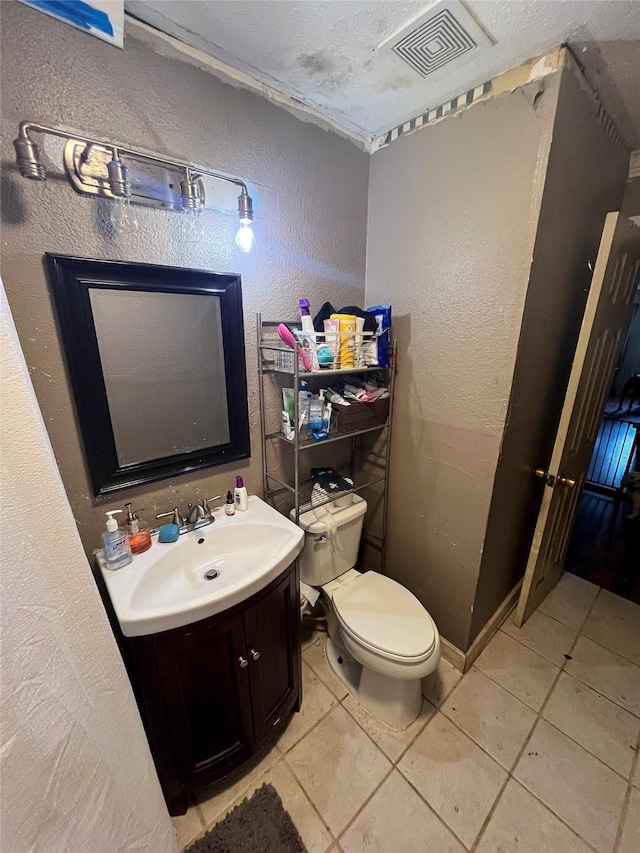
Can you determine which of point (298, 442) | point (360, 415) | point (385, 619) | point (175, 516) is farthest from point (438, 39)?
point (385, 619)

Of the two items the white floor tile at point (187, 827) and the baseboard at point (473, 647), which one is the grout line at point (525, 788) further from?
the white floor tile at point (187, 827)

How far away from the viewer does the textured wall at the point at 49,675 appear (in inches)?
22.1

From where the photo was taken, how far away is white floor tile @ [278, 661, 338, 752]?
1.31 m

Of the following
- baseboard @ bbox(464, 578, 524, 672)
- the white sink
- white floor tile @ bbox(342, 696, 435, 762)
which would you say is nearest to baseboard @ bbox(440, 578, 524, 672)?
baseboard @ bbox(464, 578, 524, 672)

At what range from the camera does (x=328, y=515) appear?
151 centimetres

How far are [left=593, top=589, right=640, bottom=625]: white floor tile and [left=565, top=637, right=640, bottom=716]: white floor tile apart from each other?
0.99ft

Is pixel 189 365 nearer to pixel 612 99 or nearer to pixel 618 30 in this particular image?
pixel 618 30

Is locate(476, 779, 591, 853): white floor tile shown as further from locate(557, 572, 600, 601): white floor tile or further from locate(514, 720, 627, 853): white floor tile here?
locate(557, 572, 600, 601): white floor tile

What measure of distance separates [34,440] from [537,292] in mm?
1476

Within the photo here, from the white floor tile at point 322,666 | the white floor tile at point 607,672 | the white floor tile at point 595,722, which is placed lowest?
the white floor tile at point 322,666

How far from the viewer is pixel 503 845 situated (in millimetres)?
1029

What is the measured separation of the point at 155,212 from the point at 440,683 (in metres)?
2.13

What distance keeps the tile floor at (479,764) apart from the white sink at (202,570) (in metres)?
0.76

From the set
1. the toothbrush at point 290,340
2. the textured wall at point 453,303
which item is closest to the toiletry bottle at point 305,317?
the toothbrush at point 290,340
